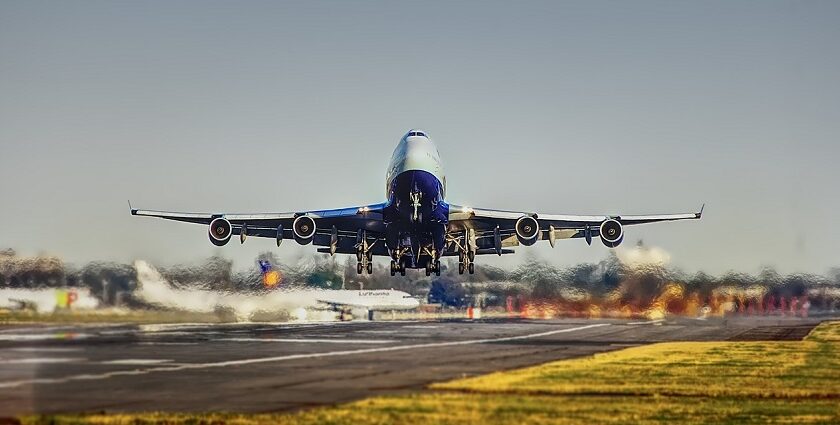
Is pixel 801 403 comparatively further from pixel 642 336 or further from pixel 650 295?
pixel 650 295

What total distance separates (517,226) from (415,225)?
7937 mm

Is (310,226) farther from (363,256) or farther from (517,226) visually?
(517,226)

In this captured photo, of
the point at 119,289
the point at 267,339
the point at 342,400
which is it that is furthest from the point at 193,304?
the point at 342,400

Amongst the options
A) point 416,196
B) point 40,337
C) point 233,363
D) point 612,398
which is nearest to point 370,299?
point 416,196

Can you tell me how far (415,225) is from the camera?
57188 millimetres

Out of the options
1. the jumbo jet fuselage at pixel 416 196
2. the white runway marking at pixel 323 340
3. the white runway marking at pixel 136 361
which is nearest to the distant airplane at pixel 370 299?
the jumbo jet fuselage at pixel 416 196

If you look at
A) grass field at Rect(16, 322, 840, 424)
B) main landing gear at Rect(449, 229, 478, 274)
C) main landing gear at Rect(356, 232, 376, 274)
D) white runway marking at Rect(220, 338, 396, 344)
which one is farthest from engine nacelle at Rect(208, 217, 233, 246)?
grass field at Rect(16, 322, 840, 424)

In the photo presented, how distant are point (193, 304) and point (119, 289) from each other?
16.3 feet

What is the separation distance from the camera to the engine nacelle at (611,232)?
6406cm

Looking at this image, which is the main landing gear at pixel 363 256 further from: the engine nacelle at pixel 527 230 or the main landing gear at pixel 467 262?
the engine nacelle at pixel 527 230

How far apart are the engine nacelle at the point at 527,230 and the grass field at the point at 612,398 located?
22437 millimetres

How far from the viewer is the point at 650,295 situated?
80.4 metres

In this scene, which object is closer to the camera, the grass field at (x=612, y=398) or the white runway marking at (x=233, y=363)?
the grass field at (x=612, y=398)

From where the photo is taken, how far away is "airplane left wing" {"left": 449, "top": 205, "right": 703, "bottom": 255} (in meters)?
62.3
